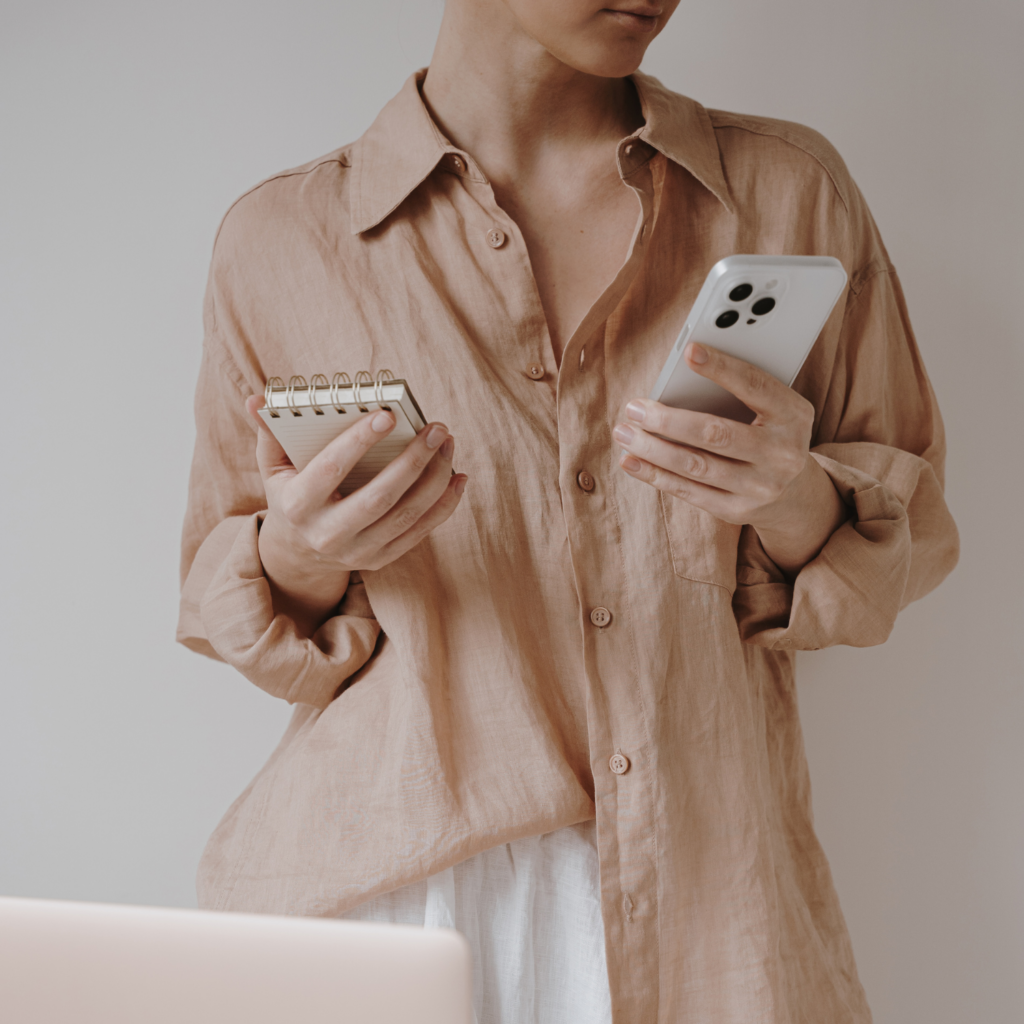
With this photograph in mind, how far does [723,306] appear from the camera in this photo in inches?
21.9

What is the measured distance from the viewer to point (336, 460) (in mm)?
605

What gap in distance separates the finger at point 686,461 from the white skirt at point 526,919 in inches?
13.0

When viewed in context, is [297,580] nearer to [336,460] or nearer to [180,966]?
[336,460]

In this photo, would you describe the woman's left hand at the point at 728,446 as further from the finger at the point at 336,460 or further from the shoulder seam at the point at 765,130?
the shoulder seam at the point at 765,130

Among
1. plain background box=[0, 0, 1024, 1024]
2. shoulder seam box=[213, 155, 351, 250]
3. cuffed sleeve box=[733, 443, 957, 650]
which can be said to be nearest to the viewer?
cuffed sleeve box=[733, 443, 957, 650]

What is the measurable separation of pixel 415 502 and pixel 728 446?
0.73 feet

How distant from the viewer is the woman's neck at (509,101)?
2.65ft

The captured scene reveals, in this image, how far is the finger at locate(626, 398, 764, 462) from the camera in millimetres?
583

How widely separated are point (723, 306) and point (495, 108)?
400 millimetres

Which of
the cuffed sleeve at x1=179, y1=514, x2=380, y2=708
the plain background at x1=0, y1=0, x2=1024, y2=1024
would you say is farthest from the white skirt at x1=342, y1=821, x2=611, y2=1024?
the plain background at x1=0, y1=0, x2=1024, y2=1024

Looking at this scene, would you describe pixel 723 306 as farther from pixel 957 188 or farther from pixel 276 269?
pixel 957 188

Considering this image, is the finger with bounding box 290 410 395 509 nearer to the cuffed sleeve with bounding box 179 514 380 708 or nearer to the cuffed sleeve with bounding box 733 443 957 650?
the cuffed sleeve with bounding box 179 514 380 708

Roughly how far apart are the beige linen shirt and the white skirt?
35 millimetres

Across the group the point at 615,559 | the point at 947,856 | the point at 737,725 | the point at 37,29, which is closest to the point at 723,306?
the point at 615,559
